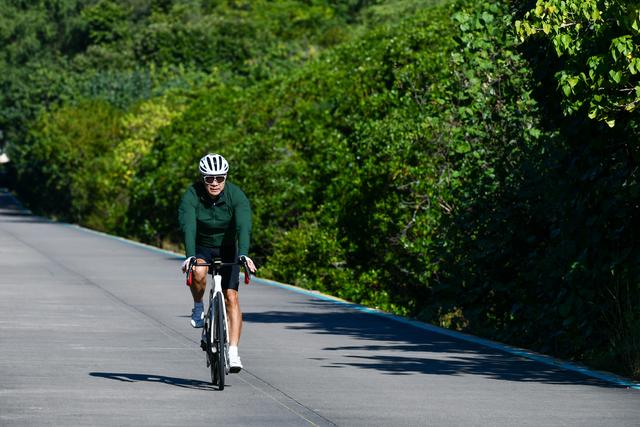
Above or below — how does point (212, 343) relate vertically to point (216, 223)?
below

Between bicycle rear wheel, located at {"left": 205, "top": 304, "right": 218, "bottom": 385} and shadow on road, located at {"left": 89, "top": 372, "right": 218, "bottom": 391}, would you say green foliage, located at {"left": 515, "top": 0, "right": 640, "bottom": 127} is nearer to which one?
bicycle rear wheel, located at {"left": 205, "top": 304, "right": 218, "bottom": 385}

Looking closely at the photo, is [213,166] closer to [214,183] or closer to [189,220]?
[214,183]

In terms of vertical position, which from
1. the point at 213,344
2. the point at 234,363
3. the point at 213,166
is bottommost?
the point at 234,363

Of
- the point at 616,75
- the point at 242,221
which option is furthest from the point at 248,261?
the point at 616,75

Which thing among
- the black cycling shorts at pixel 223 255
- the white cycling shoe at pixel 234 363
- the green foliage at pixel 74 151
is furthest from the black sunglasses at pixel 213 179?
the green foliage at pixel 74 151

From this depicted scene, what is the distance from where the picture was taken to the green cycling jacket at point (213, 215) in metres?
11.8

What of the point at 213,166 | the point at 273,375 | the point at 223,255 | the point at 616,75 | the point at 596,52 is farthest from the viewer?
the point at 596,52

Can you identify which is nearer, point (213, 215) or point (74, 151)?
point (213, 215)

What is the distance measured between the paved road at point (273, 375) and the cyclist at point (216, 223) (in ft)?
2.62

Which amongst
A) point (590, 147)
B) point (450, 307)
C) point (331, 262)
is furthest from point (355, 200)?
point (590, 147)

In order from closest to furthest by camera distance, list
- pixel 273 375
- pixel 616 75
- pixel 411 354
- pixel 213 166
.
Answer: pixel 213 166
pixel 616 75
pixel 273 375
pixel 411 354

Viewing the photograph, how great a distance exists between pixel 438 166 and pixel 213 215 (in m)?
14.0

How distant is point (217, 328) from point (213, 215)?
3.08 ft

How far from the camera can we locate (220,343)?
11406mm
